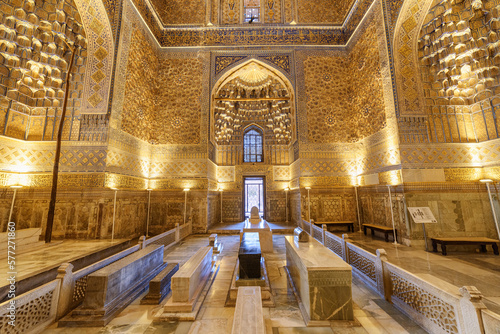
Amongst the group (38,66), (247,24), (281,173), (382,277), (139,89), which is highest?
(247,24)

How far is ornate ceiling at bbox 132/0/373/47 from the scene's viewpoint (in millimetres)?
8672

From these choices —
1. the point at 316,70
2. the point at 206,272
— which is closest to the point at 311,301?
the point at 206,272

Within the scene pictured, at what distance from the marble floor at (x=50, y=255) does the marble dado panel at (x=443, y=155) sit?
810 centimetres

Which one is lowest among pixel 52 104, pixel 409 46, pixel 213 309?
pixel 213 309

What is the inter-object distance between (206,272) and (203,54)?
8.68m

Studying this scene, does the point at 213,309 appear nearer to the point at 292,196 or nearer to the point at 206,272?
the point at 206,272

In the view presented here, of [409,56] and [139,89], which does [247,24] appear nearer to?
[139,89]

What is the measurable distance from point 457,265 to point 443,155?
319 cm

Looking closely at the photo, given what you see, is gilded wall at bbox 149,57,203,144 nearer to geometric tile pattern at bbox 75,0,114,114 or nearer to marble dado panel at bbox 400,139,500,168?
geometric tile pattern at bbox 75,0,114,114

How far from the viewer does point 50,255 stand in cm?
390

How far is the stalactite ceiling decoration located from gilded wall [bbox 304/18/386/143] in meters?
1.42

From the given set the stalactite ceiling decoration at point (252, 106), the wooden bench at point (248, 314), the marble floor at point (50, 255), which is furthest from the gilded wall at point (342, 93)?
the marble floor at point (50, 255)

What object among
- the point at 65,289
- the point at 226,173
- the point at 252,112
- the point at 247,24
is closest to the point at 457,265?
the point at 65,289

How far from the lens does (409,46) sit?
6.00 m
